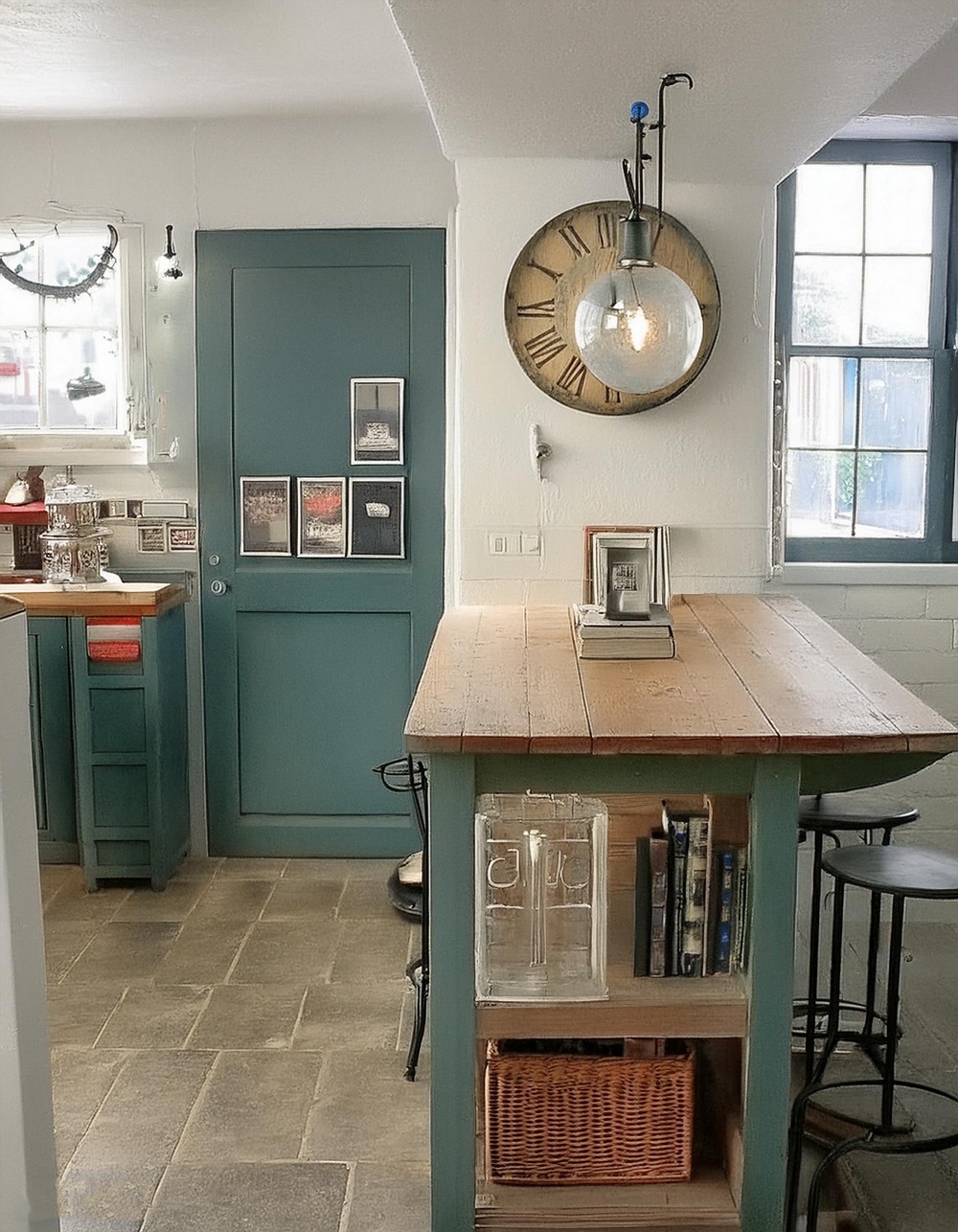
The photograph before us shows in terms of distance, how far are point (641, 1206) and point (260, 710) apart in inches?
111

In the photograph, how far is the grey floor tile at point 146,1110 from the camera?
293 centimetres

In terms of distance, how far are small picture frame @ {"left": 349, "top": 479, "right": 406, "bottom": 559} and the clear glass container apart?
8.13ft

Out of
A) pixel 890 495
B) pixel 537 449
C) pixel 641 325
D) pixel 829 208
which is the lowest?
pixel 890 495

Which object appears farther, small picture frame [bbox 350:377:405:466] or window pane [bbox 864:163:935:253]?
small picture frame [bbox 350:377:405:466]

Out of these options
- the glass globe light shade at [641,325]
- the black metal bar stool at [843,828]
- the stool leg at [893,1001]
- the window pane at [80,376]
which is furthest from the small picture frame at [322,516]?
the stool leg at [893,1001]

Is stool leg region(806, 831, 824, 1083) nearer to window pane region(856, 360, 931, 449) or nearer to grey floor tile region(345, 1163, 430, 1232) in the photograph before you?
grey floor tile region(345, 1163, 430, 1232)

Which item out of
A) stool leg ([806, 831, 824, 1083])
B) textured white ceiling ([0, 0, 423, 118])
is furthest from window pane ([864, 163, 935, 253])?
stool leg ([806, 831, 824, 1083])

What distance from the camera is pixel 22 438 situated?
16.1ft

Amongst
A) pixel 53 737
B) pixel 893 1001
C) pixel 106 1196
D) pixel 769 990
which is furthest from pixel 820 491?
pixel 106 1196

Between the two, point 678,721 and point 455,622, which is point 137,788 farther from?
point 678,721

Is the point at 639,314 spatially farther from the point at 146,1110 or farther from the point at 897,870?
the point at 146,1110

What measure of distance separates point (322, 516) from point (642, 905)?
2.74m

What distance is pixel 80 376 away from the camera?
16.2ft

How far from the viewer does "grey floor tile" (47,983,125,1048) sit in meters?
3.51
